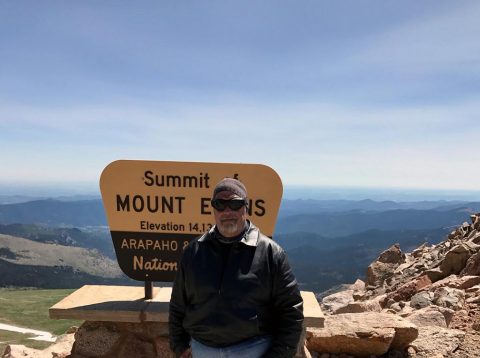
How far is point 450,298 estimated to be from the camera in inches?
412

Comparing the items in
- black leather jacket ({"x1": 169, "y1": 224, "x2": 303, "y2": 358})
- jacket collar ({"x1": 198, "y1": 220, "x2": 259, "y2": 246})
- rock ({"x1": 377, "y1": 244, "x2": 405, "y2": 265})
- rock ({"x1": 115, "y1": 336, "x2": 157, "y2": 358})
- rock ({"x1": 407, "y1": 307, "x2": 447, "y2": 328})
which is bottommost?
rock ({"x1": 377, "y1": 244, "x2": 405, "y2": 265})

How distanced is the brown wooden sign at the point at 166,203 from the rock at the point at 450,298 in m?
6.69

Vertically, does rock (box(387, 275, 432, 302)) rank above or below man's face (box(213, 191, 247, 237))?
below

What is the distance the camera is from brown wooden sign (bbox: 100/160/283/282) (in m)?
6.02

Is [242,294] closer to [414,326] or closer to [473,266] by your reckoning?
[414,326]

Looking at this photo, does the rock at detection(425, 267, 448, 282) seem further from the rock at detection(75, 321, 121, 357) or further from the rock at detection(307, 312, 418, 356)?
the rock at detection(75, 321, 121, 357)

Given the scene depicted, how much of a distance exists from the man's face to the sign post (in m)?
2.21

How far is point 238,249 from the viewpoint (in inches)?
148

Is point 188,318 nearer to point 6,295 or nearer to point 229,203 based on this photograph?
point 229,203

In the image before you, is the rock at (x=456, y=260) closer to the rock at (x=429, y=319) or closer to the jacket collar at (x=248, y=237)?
the rock at (x=429, y=319)

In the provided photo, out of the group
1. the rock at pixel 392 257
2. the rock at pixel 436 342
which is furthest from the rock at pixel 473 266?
Result: the rock at pixel 392 257

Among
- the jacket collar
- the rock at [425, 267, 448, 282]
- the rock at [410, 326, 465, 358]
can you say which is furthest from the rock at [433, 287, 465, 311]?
the jacket collar

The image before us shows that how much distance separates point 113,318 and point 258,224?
254 cm

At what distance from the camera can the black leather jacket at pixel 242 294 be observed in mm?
3639
